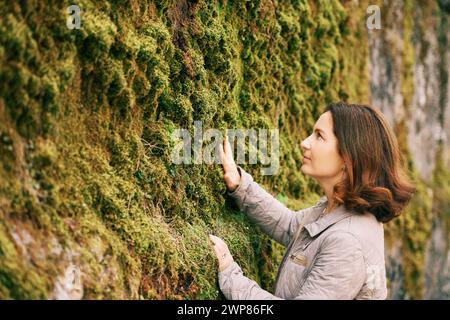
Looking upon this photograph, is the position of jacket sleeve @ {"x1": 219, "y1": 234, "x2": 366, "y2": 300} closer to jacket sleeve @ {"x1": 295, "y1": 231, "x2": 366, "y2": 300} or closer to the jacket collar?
jacket sleeve @ {"x1": 295, "y1": 231, "x2": 366, "y2": 300}

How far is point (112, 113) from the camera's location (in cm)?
336

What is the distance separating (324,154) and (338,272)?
75cm

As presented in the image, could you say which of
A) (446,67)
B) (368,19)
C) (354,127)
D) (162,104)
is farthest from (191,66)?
(446,67)

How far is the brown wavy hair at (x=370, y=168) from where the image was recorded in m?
3.58

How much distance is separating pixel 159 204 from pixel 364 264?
3.88 ft

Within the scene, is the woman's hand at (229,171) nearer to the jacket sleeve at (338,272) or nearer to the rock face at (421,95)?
the jacket sleeve at (338,272)

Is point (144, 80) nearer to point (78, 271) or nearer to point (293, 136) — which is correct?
point (78, 271)

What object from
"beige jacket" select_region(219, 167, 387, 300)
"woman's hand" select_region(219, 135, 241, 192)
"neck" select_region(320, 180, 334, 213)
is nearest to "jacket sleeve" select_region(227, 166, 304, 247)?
"woman's hand" select_region(219, 135, 241, 192)

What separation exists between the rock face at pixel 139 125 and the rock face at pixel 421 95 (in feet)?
6.20

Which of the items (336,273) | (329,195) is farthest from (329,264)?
(329,195)

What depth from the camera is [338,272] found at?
3.29 metres

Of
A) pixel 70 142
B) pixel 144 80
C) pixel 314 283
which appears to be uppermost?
pixel 144 80

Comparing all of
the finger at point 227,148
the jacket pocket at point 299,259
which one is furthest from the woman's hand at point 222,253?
the finger at point 227,148

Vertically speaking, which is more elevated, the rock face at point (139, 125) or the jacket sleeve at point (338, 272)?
the rock face at point (139, 125)
